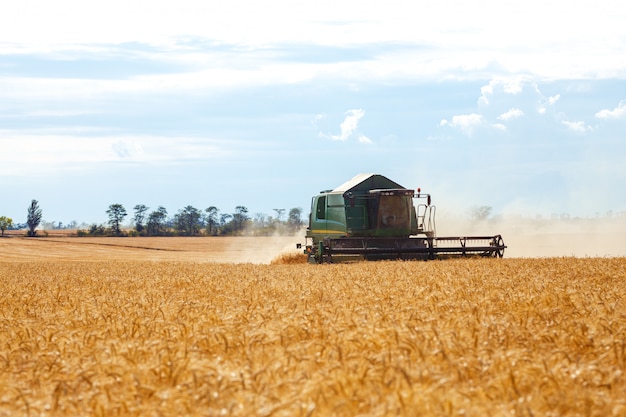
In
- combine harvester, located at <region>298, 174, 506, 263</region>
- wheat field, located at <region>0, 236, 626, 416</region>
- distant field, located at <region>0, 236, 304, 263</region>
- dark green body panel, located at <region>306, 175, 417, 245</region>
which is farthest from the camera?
distant field, located at <region>0, 236, 304, 263</region>

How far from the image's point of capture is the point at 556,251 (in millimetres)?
39750

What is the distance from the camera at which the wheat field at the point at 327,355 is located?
16.7ft

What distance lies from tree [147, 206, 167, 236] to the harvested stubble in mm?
96949

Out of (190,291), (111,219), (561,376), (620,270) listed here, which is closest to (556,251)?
(620,270)

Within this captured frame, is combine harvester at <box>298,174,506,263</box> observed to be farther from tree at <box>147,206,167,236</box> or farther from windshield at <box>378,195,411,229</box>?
tree at <box>147,206,167,236</box>

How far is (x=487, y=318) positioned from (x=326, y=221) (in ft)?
62.4

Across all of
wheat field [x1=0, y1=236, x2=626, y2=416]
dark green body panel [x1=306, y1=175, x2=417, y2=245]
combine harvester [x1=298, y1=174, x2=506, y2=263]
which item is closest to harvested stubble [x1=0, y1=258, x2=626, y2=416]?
wheat field [x1=0, y1=236, x2=626, y2=416]

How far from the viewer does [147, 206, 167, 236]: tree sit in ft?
352

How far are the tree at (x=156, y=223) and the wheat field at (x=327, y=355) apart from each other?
318 ft

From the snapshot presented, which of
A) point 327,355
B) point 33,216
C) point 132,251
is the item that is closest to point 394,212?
point 327,355

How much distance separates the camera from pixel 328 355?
254 inches

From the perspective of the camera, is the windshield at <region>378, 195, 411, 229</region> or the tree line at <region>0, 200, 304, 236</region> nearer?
the windshield at <region>378, 195, 411, 229</region>

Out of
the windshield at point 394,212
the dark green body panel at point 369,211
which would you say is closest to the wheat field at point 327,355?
the dark green body panel at point 369,211

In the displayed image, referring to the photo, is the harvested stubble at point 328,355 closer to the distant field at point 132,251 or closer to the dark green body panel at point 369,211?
the dark green body panel at point 369,211
